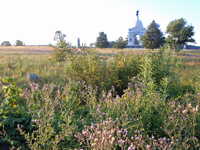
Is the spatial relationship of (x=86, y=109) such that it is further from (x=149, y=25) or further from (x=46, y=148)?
(x=149, y=25)

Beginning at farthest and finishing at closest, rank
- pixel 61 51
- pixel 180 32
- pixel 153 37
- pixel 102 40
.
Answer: pixel 102 40, pixel 153 37, pixel 180 32, pixel 61 51

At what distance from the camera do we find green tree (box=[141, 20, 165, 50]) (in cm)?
2889

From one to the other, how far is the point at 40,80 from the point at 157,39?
1042 inches

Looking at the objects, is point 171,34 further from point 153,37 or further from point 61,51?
point 61,51

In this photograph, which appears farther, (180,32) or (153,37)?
(153,37)

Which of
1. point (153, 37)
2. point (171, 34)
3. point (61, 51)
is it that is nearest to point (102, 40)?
point (153, 37)

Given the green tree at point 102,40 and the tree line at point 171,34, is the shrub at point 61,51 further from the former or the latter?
the green tree at point 102,40

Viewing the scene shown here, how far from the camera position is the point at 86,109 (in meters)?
3.81

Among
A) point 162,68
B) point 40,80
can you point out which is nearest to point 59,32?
point 40,80

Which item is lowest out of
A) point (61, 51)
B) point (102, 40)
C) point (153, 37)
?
point (61, 51)

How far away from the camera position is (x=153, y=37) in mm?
29188

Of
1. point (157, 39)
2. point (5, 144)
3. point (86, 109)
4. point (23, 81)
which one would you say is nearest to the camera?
point (5, 144)

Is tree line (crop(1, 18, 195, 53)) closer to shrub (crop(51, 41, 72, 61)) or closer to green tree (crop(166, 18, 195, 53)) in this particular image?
green tree (crop(166, 18, 195, 53))

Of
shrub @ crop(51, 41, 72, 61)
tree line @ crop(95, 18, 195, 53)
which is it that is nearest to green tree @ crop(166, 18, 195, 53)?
tree line @ crop(95, 18, 195, 53)
